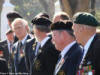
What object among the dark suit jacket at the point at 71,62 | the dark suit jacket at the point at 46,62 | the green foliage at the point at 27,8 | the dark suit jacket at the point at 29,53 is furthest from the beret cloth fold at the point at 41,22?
the green foliage at the point at 27,8

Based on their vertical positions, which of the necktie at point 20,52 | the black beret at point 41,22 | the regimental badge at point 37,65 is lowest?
the necktie at point 20,52

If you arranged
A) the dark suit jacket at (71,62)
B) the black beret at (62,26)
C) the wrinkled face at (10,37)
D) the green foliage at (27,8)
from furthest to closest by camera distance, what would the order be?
the green foliage at (27,8), the wrinkled face at (10,37), the black beret at (62,26), the dark suit jacket at (71,62)

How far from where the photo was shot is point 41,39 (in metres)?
5.95

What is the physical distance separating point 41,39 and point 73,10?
3996mm

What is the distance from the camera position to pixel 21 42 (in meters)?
7.16

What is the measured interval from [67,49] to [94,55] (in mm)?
393

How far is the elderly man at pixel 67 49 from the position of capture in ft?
14.8

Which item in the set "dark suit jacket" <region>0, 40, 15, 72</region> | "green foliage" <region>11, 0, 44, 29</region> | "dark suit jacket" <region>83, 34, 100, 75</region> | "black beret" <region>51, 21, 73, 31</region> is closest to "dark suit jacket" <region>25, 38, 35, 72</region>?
"dark suit jacket" <region>0, 40, 15, 72</region>

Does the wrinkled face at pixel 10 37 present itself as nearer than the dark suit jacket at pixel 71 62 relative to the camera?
No

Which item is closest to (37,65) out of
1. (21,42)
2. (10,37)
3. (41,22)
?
(41,22)

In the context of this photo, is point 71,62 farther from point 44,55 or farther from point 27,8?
point 27,8

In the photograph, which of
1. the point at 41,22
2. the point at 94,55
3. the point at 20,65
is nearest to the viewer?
the point at 94,55

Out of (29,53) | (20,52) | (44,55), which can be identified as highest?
(44,55)

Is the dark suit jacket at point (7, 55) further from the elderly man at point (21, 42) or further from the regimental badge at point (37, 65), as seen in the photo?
the regimental badge at point (37, 65)
